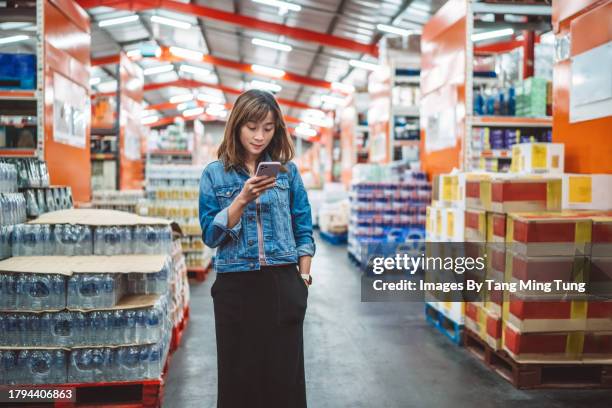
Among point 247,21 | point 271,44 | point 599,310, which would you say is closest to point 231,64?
point 271,44

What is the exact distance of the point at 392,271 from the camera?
9.24 m

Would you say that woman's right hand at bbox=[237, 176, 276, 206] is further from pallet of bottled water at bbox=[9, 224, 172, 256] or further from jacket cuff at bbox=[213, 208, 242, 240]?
pallet of bottled water at bbox=[9, 224, 172, 256]

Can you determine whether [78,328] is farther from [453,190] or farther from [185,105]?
[185,105]

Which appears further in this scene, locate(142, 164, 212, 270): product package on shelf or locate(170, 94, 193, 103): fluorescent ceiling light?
locate(170, 94, 193, 103): fluorescent ceiling light

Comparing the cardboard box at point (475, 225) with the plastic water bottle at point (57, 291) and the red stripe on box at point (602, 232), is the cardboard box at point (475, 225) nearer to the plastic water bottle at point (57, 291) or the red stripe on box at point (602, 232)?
the red stripe on box at point (602, 232)

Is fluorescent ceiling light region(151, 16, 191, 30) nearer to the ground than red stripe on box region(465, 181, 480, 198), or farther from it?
farther from it

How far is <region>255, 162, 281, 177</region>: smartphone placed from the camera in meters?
2.04

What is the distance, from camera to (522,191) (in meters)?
4.29

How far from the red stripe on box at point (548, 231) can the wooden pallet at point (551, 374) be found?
914 mm

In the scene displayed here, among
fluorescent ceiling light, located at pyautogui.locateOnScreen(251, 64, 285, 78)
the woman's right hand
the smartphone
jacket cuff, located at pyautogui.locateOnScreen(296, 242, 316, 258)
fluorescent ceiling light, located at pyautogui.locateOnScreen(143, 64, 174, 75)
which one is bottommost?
jacket cuff, located at pyautogui.locateOnScreen(296, 242, 316, 258)

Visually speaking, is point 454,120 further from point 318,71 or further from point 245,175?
point 318,71

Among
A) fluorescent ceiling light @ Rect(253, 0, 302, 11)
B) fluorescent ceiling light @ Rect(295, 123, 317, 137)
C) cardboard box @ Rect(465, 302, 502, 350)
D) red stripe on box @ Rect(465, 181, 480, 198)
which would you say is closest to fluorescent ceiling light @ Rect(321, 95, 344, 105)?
fluorescent ceiling light @ Rect(295, 123, 317, 137)

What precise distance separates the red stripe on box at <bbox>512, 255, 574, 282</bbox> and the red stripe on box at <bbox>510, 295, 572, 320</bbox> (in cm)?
17

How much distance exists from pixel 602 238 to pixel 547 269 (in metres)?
0.46
